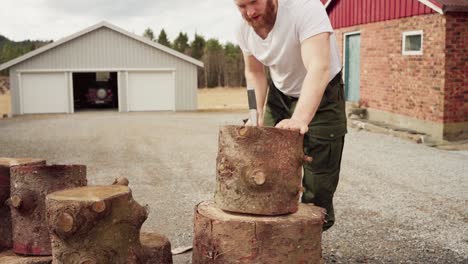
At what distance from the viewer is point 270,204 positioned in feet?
10.7

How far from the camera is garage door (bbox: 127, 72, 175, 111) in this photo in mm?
26875

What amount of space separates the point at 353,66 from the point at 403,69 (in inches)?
144

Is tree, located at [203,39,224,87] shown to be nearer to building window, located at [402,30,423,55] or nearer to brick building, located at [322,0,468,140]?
brick building, located at [322,0,468,140]

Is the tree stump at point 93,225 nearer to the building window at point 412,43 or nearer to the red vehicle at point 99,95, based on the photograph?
the building window at point 412,43

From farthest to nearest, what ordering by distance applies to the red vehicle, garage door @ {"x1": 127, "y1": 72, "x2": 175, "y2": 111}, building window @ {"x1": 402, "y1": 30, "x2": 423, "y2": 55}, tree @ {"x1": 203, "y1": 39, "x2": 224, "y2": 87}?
tree @ {"x1": 203, "y1": 39, "x2": 224, "y2": 87}, the red vehicle, garage door @ {"x1": 127, "y1": 72, "x2": 175, "y2": 111}, building window @ {"x1": 402, "y1": 30, "x2": 423, "y2": 55}

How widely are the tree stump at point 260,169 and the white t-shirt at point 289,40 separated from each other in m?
0.56

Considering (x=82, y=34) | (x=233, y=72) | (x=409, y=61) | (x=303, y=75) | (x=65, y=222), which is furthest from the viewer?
(x=233, y=72)

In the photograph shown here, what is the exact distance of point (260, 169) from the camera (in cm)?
323

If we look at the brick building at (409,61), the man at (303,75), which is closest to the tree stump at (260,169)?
the man at (303,75)

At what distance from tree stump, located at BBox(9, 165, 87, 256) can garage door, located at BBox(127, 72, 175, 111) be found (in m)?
23.4

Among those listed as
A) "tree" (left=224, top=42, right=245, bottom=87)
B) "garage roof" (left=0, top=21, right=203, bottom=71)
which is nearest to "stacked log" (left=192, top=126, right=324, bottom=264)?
"garage roof" (left=0, top=21, right=203, bottom=71)

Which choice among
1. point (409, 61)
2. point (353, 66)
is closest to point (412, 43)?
point (409, 61)

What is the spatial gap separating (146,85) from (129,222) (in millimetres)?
24239

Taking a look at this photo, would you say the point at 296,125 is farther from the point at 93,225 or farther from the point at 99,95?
the point at 99,95
